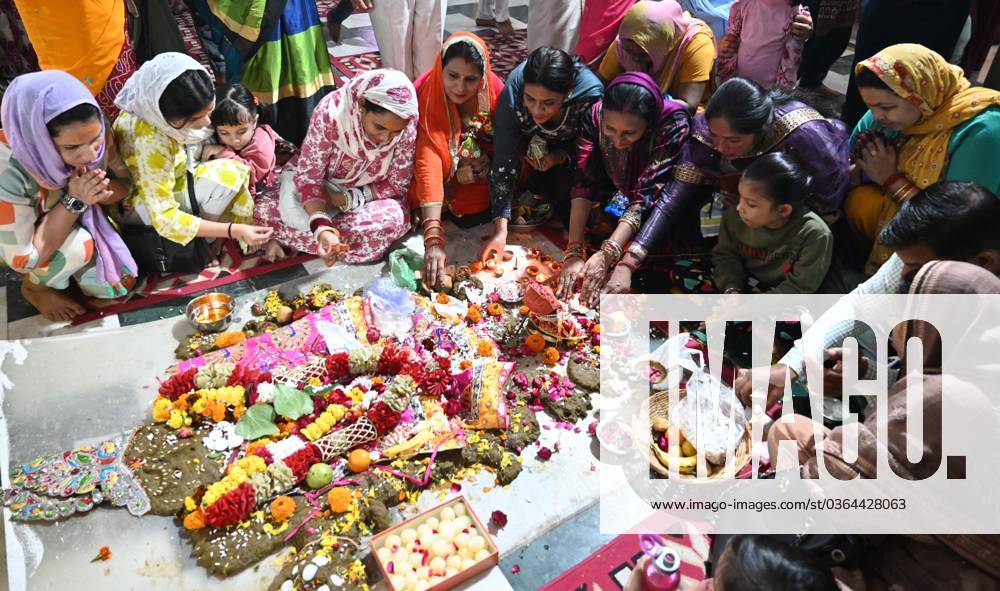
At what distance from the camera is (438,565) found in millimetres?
1860

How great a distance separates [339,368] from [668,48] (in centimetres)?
256

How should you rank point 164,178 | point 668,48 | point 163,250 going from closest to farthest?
1. point 164,178
2. point 163,250
3. point 668,48

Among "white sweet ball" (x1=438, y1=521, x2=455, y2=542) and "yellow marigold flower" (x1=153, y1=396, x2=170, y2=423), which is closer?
"white sweet ball" (x1=438, y1=521, x2=455, y2=542)

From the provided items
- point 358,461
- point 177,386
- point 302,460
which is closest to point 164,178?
point 177,386

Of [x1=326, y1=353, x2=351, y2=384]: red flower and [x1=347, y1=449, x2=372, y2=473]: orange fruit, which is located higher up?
[x1=326, y1=353, x2=351, y2=384]: red flower

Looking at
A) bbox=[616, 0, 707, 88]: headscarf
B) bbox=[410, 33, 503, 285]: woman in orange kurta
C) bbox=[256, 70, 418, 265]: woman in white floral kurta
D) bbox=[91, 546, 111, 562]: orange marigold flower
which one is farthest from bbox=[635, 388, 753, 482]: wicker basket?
bbox=[616, 0, 707, 88]: headscarf

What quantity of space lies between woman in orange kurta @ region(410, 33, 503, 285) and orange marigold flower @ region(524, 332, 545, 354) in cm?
61

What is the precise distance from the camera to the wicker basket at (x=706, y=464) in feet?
6.72

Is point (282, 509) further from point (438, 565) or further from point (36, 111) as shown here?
point (36, 111)

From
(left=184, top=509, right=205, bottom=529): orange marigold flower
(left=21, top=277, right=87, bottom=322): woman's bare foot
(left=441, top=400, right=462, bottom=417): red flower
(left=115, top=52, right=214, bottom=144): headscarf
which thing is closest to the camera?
(left=184, top=509, right=205, bottom=529): orange marigold flower

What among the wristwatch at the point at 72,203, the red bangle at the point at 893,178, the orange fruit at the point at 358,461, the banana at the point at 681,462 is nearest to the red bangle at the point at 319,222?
the wristwatch at the point at 72,203

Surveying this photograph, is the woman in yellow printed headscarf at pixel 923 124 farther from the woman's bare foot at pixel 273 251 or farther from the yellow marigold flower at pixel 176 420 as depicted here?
the yellow marigold flower at pixel 176 420

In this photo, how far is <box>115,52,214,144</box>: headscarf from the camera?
2596 mm

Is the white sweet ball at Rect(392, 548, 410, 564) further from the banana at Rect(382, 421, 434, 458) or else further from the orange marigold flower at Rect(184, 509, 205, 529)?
the orange marigold flower at Rect(184, 509, 205, 529)
